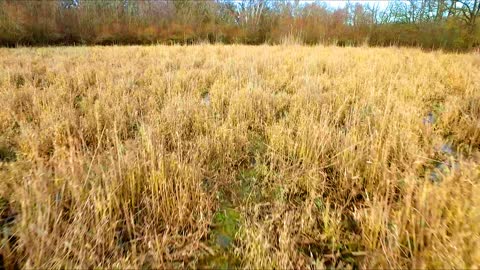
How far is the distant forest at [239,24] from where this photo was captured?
610 inches

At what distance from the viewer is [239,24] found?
19250mm

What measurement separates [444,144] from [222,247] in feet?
8.11

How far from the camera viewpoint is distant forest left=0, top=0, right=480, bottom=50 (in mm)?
15500

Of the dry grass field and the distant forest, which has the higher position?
the distant forest

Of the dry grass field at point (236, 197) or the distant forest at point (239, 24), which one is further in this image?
the distant forest at point (239, 24)

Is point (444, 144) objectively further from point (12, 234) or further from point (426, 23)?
point (426, 23)

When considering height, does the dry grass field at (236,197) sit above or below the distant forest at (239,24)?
below

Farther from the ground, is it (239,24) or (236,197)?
(239,24)

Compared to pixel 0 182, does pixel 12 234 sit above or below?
below

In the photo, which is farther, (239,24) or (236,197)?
(239,24)

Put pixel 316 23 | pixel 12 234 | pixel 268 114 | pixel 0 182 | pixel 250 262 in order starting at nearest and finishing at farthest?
1. pixel 250 262
2. pixel 12 234
3. pixel 0 182
4. pixel 268 114
5. pixel 316 23

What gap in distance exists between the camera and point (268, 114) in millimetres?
3047

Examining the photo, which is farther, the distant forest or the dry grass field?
the distant forest

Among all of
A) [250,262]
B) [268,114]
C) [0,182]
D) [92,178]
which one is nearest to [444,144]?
[268,114]
